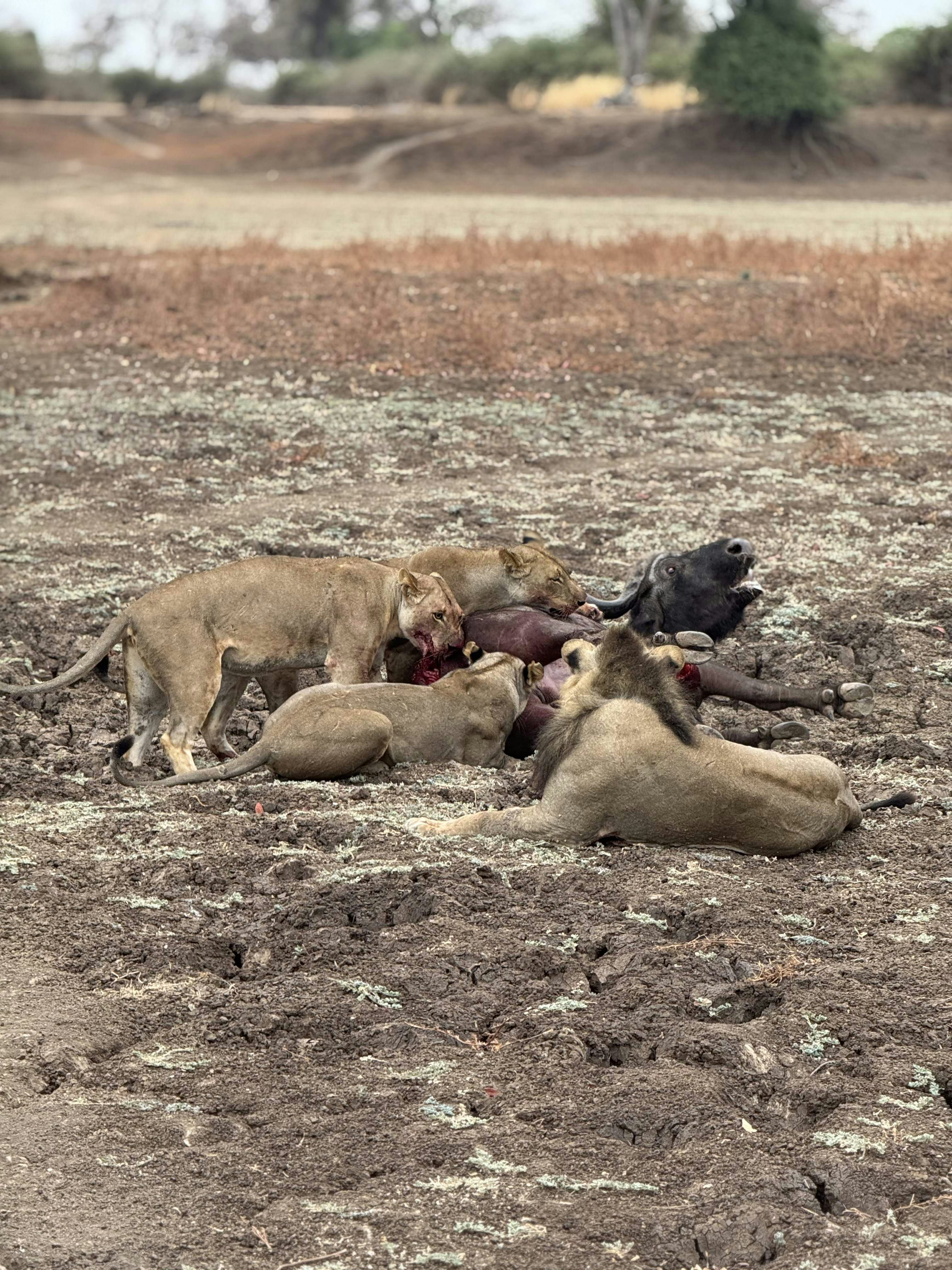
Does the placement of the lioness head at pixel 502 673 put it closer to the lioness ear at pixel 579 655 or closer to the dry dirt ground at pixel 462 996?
the dry dirt ground at pixel 462 996

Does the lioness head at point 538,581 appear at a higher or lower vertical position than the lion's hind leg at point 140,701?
higher

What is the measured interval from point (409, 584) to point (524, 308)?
32.6 ft

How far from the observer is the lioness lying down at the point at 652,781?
4.98 meters

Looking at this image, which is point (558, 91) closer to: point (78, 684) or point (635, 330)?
point (635, 330)

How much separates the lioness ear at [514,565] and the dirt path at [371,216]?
1307 cm

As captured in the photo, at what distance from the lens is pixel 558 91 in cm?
4625

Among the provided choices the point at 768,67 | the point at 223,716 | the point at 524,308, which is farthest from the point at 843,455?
the point at 768,67

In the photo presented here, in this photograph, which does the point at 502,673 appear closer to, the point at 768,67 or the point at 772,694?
the point at 772,694

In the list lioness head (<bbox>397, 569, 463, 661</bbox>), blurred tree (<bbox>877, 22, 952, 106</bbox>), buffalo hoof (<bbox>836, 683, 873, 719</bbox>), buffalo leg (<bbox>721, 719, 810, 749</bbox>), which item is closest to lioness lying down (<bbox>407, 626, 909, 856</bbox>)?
buffalo leg (<bbox>721, 719, 810, 749</bbox>)

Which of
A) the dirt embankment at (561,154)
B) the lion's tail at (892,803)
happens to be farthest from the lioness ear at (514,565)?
the dirt embankment at (561,154)

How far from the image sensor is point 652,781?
4.98 meters

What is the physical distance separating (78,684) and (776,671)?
2.97 metres

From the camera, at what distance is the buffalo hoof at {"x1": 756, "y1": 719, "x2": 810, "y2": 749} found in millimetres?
5875

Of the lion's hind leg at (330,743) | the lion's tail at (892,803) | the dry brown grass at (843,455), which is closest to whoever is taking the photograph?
the lion's tail at (892,803)
